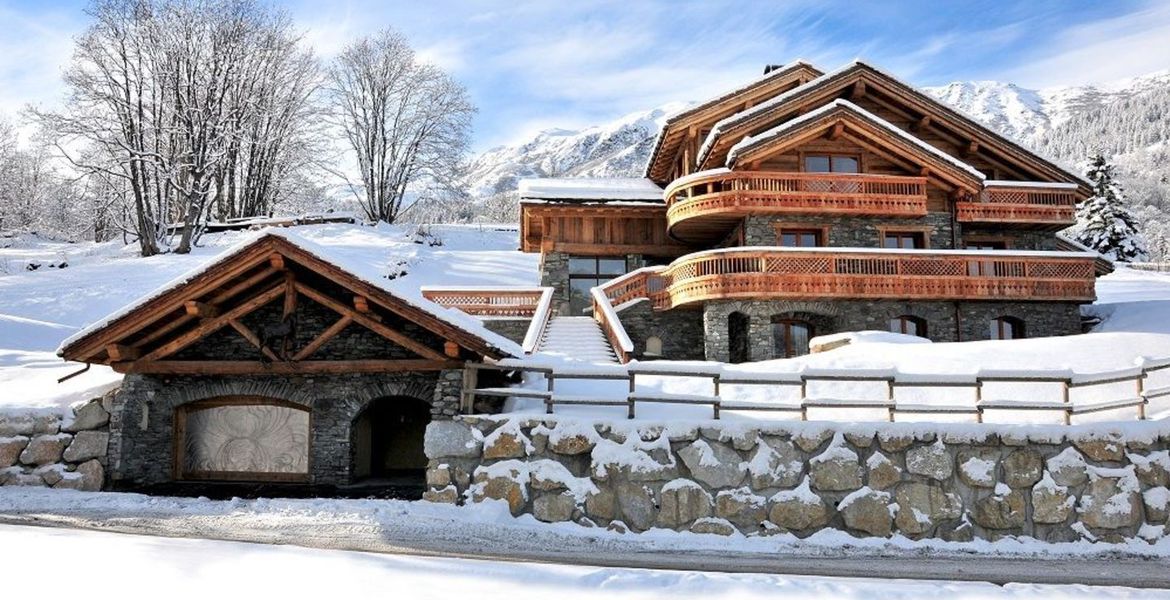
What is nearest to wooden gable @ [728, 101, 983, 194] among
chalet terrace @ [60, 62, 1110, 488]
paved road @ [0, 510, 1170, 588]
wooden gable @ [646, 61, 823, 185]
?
chalet terrace @ [60, 62, 1110, 488]

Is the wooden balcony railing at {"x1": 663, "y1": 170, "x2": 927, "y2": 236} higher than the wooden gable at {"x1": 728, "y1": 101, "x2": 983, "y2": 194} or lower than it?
lower

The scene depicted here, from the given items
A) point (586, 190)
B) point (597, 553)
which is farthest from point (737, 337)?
point (597, 553)

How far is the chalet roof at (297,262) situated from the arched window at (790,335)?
1161cm

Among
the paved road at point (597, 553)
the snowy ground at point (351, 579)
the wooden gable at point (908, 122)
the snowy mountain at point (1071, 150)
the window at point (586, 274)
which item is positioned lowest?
the paved road at point (597, 553)

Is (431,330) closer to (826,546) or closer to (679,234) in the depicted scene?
(826,546)

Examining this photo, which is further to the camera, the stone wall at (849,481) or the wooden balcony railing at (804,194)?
the wooden balcony railing at (804,194)

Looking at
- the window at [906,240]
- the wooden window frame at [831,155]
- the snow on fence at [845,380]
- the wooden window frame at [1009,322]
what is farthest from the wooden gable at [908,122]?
the snow on fence at [845,380]

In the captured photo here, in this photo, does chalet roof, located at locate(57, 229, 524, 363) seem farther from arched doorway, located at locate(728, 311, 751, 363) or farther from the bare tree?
the bare tree

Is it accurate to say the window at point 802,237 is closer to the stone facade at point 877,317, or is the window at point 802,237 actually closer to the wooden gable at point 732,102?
the stone facade at point 877,317

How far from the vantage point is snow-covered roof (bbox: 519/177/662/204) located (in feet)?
88.3

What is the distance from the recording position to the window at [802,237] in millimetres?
23953

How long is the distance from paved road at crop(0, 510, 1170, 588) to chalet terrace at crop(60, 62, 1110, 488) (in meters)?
2.49

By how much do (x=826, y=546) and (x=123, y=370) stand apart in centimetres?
1313

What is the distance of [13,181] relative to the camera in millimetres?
55125
